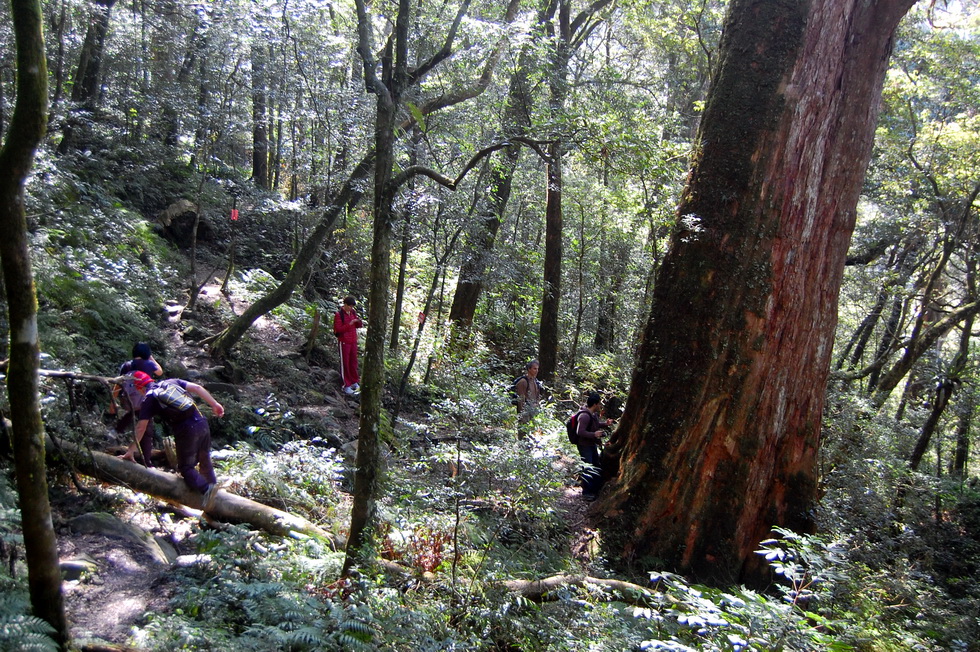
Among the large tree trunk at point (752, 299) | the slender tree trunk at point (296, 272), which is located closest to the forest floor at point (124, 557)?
the large tree trunk at point (752, 299)

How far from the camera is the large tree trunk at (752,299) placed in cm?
680

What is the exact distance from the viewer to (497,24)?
10.4 meters

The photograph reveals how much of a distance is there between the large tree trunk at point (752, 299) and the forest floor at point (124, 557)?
1167 mm

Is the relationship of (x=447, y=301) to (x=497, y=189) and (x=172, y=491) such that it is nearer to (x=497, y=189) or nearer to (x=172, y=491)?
(x=497, y=189)

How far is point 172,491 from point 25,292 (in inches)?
166

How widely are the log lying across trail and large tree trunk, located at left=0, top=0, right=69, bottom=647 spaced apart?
3.28 metres

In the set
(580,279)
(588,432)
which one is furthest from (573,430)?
(580,279)

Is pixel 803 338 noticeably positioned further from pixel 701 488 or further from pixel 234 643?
pixel 234 643

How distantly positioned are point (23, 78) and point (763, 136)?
6689 mm

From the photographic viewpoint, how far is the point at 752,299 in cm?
683

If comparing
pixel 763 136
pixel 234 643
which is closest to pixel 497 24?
pixel 763 136

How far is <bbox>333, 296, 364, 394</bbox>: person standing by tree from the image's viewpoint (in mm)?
11727

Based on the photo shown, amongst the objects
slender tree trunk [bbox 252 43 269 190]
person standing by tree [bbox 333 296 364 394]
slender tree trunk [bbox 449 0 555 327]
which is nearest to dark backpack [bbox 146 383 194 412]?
person standing by tree [bbox 333 296 364 394]

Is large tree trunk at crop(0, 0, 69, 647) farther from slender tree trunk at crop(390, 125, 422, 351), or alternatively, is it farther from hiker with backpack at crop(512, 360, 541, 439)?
hiker with backpack at crop(512, 360, 541, 439)
